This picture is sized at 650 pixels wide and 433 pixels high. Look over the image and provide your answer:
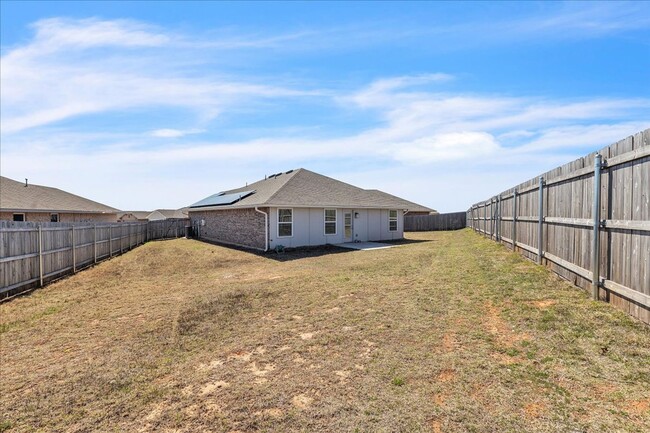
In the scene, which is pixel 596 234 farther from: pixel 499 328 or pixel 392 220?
pixel 392 220

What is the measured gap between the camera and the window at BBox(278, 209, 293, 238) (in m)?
18.6

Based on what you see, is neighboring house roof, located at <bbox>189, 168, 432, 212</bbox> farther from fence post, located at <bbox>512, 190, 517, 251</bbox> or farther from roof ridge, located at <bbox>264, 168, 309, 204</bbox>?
fence post, located at <bbox>512, 190, 517, 251</bbox>

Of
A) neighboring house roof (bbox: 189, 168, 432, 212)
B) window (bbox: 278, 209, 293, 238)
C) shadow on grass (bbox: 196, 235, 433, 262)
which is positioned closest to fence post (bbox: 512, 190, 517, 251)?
shadow on grass (bbox: 196, 235, 433, 262)

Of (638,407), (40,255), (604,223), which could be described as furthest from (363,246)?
(638,407)

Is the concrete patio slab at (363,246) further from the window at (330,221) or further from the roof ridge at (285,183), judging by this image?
the roof ridge at (285,183)

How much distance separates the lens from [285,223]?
739 inches

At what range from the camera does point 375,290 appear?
8.04m

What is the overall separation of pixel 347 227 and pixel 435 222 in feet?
54.8

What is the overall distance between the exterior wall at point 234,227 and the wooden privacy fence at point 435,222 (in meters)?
18.6

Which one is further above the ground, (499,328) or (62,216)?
(62,216)

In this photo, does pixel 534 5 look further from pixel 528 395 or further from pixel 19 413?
pixel 19 413

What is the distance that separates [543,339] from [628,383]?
1.16 meters

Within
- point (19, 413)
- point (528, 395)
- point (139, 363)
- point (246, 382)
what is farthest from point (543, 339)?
point (19, 413)

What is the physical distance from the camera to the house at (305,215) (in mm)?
18562
